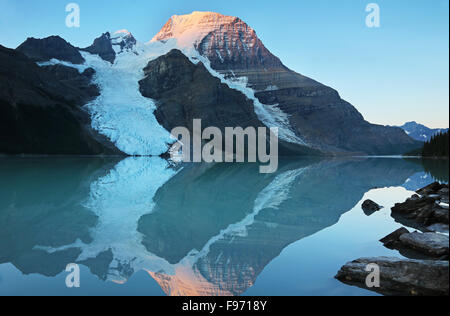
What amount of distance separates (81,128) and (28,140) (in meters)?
18.2

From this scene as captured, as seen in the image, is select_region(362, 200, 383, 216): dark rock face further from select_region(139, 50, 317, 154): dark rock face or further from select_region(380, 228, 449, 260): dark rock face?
select_region(139, 50, 317, 154): dark rock face

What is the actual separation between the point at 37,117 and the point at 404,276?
10052cm

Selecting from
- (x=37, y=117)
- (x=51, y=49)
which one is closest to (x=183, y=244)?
(x=37, y=117)

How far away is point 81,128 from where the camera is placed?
99.6m

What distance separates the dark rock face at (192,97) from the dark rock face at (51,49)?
3562cm

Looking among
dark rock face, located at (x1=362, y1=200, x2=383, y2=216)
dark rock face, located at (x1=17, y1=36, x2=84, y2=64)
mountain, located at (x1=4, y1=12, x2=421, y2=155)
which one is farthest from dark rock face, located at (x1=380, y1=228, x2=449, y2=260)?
dark rock face, located at (x1=17, y1=36, x2=84, y2=64)

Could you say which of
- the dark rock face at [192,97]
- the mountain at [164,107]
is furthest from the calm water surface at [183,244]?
the dark rock face at [192,97]

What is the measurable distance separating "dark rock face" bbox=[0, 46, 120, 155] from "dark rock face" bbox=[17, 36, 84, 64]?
197 ft

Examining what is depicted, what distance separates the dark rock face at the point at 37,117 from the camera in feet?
269

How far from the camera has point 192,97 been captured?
153875mm

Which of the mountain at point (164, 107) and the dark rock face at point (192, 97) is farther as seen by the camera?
the dark rock face at point (192, 97)

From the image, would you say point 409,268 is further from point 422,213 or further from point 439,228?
point 422,213

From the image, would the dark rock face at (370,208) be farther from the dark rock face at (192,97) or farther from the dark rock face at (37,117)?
the dark rock face at (192,97)

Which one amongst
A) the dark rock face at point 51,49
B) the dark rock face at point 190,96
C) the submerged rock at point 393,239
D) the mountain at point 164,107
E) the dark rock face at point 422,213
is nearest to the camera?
the submerged rock at point 393,239
